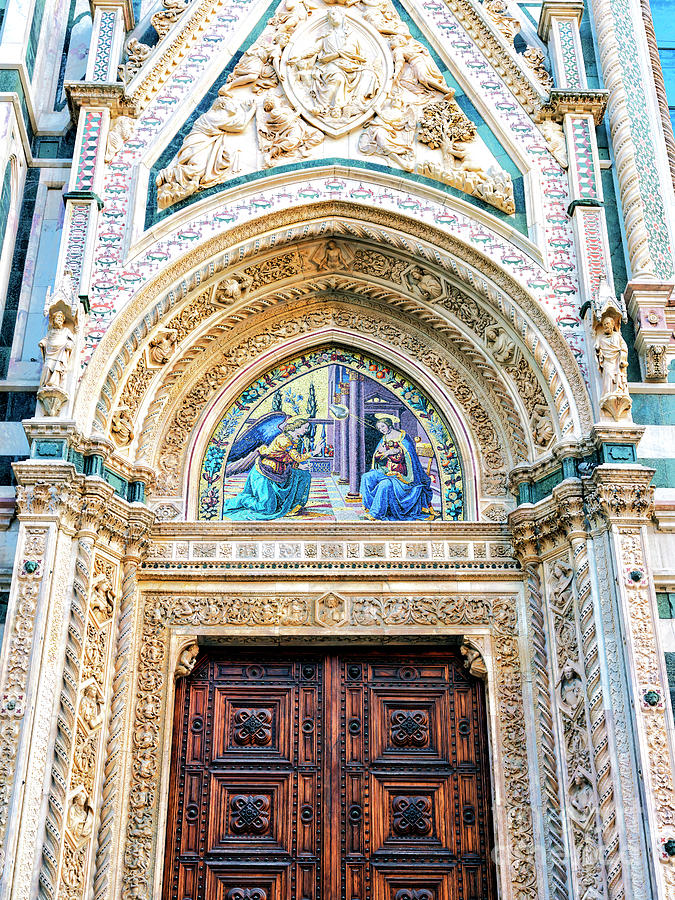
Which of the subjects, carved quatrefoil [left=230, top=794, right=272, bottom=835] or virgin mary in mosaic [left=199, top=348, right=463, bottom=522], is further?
→ virgin mary in mosaic [left=199, top=348, right=463, bottom=522]

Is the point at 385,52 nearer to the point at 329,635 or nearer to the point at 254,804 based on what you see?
the point at 329,635

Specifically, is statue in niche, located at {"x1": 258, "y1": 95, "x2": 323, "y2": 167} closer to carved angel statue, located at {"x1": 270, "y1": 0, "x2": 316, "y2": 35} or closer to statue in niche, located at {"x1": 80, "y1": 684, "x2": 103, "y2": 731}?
carved angel statue, located at {"x1": 270, "y1": 0, "x2": 316, "y2": 35}

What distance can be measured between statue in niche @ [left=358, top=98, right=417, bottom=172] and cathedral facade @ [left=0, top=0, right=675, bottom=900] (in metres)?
0.03

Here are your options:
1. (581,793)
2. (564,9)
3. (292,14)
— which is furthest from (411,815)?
(564,9)

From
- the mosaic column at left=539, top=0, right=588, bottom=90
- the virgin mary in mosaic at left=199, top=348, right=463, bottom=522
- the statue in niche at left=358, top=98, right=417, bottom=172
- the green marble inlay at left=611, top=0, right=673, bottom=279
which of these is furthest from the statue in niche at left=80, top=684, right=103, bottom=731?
the mosaic column at left=539, top=0, right=588, bottom=90

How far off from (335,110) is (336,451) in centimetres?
346

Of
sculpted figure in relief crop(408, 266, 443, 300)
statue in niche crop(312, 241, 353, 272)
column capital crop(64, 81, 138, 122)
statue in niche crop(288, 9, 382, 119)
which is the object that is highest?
statue in niche crop(288, 9, 382, 119)

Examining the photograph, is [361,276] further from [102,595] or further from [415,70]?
[102,595]

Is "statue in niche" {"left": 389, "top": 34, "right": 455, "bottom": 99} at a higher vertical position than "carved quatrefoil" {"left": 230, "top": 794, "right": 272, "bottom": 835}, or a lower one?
higher

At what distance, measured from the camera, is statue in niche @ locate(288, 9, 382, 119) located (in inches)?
445

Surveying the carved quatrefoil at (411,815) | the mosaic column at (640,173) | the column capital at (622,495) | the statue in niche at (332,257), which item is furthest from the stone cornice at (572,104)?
the carved quatrefoil at (411,815)

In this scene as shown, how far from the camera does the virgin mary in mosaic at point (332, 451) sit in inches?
409

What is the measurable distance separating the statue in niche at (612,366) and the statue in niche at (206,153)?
3.96 m

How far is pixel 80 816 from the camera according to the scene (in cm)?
861
